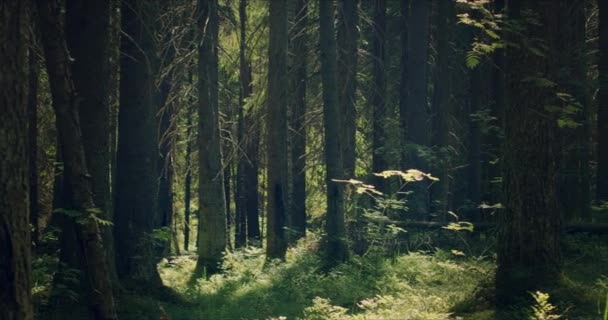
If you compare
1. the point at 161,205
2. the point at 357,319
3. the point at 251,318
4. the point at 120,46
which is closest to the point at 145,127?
the point at 120,46

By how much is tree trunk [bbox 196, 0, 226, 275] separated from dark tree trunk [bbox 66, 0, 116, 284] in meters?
6.86

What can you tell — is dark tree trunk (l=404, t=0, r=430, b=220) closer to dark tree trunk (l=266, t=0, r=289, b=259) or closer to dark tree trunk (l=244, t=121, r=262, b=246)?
dark tree trunk (l=266, t=0, r=289, b=259)

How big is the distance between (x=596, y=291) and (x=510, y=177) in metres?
1.83

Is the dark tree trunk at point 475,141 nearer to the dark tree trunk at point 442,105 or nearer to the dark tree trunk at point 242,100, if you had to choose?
the dark tree trunk at point 442,105

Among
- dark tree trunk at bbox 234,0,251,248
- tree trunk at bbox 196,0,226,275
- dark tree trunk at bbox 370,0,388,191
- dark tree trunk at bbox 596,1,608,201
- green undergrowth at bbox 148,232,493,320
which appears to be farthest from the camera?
dark tree trunk at bbox 370,0,388,191

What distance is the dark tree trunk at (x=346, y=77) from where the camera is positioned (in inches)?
836

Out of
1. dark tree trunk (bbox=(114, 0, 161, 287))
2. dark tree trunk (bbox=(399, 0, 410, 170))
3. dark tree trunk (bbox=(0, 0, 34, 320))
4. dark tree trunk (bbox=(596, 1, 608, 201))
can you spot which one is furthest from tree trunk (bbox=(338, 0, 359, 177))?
dark tree trunk (bbox=(0, 0, 34, 320))

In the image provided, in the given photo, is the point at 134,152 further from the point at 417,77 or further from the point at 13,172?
the point at 417,77

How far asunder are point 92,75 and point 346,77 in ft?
39.5

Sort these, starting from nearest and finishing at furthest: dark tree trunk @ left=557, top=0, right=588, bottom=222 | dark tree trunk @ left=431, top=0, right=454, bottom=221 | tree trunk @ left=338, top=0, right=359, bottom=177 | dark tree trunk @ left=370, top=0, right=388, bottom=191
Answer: dark tree trunk @ left=557, top=0, right=588, bottom=222
tree trunk @ left=338, top=0, right=359, bottom=177
dark tree trunk @ left=431, top=0, right=454, bottom=221
dark tree trunk @ left=370, top=0, right=388, bottom=191

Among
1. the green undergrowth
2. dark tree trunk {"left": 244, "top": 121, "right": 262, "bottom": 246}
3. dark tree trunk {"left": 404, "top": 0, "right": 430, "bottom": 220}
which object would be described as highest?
dark tree trunk {"left": 404, "top": 0, "right": 430, "bottom": 220}

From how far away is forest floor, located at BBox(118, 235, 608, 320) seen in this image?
28.1ft

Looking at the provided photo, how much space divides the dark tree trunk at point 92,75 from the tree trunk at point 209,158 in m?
6.86

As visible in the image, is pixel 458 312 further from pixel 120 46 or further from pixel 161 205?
pixel 161 205
